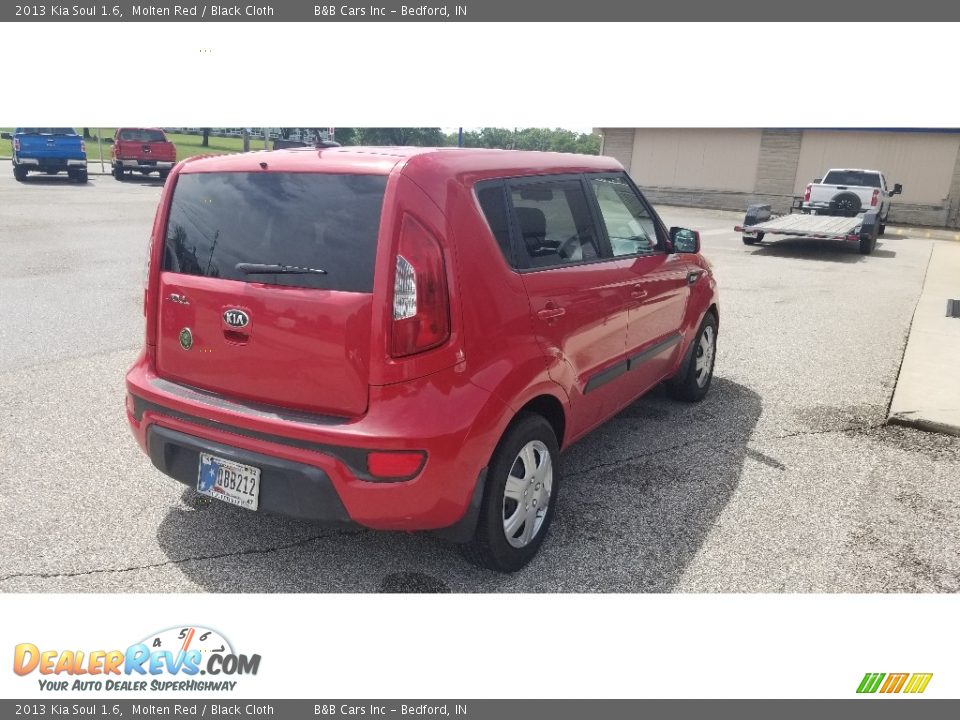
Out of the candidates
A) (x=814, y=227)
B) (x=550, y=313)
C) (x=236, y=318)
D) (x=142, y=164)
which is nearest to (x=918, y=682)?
(x=550, y=313)

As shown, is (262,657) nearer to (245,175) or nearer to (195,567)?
(195,567)

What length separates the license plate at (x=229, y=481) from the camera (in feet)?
9.95

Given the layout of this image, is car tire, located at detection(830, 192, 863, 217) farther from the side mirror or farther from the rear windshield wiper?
the rear windshield wiper

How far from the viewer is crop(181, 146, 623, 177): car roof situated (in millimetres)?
2980

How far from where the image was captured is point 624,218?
4.48 metres

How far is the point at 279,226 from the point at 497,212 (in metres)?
0.91

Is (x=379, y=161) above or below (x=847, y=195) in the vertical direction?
above

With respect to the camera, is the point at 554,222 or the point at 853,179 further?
the point at 853,179

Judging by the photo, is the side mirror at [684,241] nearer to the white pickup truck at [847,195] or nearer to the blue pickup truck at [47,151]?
the white pickup truck at [847,195]

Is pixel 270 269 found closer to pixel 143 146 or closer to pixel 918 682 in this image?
pixel 918 682

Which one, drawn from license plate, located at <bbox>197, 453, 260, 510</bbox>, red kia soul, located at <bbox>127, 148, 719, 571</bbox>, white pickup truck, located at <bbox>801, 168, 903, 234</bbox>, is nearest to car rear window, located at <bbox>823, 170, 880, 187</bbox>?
white pickup truck, located at <bbox>801, 168, 903, 234</bbox>

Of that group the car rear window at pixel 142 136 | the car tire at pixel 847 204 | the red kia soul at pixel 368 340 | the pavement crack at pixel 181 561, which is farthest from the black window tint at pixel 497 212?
the car rear window at pixel 142 136

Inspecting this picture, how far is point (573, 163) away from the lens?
405 centimetres

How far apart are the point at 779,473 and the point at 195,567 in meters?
3.26
